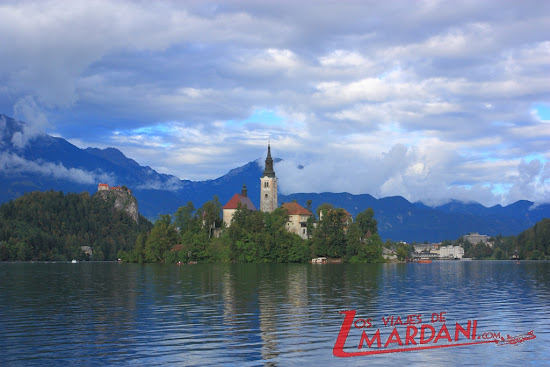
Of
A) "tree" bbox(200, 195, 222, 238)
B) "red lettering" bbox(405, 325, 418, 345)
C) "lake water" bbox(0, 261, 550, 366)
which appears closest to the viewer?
"lake water" bbox(0, 261, 550, 366)

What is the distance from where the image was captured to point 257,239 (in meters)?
160

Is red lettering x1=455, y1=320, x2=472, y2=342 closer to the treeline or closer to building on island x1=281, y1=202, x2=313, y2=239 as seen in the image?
the treeline

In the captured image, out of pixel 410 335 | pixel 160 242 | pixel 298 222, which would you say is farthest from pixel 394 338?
pixel 298 222

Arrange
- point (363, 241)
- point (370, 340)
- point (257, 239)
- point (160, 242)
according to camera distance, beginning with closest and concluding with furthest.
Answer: point (370, 340) → point (257, 239) → point (363, 241) → point (160, 242)

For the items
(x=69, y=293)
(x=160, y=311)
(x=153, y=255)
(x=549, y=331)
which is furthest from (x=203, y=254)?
(x=549, y=331)

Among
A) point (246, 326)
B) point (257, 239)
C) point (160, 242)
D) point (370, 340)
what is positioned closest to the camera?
point (370, 340)

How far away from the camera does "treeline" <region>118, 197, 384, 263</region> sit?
15625cm

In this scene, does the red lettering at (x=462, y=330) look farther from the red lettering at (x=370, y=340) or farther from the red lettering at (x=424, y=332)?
the red lettering at (x=370, y=340)

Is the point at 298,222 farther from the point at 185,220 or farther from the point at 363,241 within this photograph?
the point at 185,220

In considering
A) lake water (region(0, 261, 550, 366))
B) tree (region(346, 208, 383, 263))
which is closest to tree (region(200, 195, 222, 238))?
tree (region(346, 208, 383, 263))

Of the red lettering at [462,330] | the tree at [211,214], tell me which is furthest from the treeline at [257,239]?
the red lettering at [462,330]

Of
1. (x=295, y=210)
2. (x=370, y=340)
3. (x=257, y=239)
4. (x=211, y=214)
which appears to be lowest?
(x=370, y=340)

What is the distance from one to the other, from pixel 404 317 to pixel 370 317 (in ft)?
6.95

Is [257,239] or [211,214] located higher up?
[211,214]
